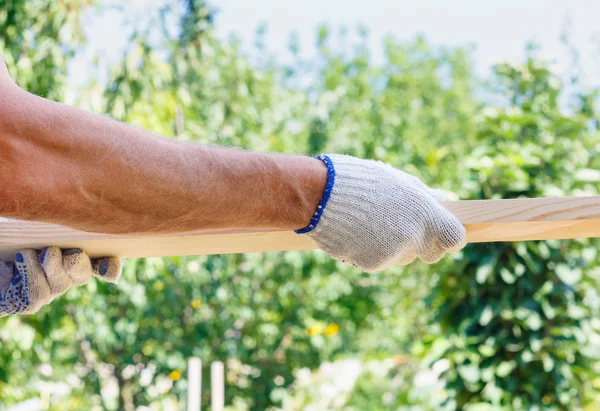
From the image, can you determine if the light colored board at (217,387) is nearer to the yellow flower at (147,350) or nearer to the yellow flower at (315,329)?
the yellow flower at (147,350)

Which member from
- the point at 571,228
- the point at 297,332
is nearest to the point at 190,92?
the point at 297,332

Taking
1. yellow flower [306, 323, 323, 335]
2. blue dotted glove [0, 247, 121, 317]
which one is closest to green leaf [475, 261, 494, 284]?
blue dotted glove [0, 247, 121, 317]

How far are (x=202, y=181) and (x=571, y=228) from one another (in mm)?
526

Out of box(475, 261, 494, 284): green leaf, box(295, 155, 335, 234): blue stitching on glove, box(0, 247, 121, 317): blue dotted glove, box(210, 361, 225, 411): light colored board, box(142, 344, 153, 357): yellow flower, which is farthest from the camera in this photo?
box(142, 344, 153, 357): yellow flower

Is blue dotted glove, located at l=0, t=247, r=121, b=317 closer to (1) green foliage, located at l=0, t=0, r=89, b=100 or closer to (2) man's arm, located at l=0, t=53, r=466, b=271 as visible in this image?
(2) man's arm, located at l=0, t=53, r=466, b=271

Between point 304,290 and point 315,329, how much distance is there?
28 cm

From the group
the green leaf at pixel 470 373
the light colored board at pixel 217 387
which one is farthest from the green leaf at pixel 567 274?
the light colored board at pixel 217 387

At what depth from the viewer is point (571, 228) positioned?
3.51ft

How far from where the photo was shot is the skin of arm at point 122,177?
0.76 m

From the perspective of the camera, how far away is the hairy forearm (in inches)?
30.0

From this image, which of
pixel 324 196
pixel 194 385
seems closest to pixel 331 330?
pixel 194 385

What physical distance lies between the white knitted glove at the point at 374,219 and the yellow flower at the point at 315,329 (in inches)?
170

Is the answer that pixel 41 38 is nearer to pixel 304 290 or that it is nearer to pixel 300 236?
pixel 304 290

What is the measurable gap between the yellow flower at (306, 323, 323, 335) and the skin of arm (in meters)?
4.41
